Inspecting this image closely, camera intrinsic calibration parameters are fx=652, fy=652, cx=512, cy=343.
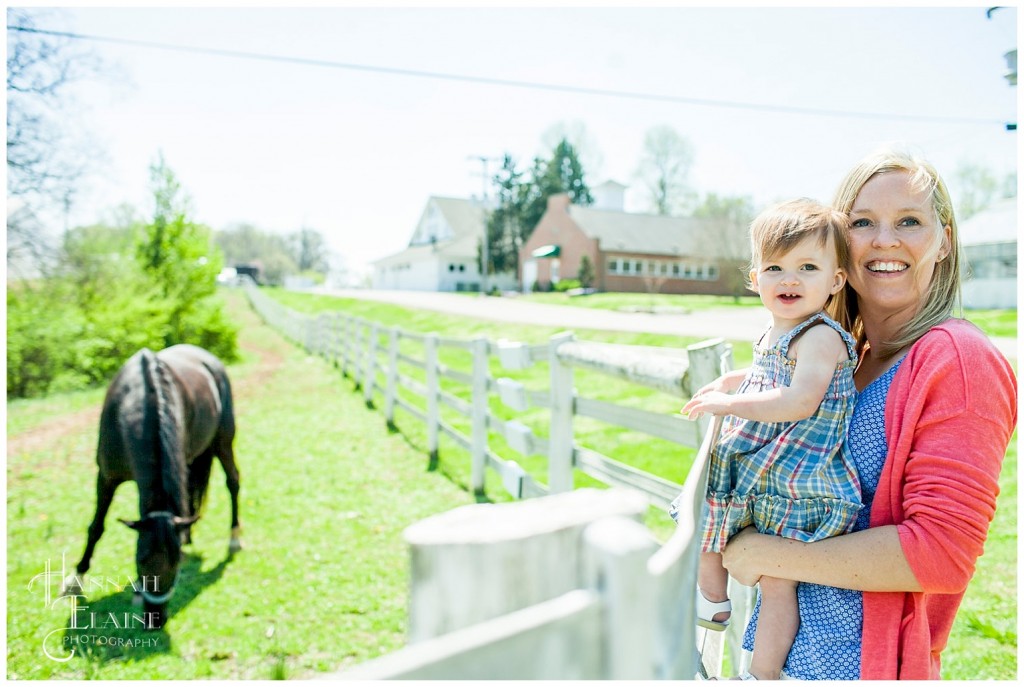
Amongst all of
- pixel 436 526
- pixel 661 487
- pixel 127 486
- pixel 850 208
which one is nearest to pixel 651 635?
pixel 436 526

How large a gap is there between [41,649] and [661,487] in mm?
3450

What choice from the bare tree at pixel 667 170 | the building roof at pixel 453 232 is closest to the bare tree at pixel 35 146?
the building roof at pixel 453 232

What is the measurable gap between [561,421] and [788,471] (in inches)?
109

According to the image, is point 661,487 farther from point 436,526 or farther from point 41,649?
point 41,649

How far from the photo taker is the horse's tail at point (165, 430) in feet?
12.7

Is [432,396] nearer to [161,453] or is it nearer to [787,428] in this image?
[161,453]

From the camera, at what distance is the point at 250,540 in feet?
16.7

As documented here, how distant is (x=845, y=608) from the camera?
137cm

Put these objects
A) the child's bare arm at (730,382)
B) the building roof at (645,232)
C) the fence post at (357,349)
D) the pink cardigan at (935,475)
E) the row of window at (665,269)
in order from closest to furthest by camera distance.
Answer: the pink cardigan at (935,475) < the child's bare arm at (730,382) < the fence post at (357,349) < the building roof at (645,232) < the row of window at (665,269)

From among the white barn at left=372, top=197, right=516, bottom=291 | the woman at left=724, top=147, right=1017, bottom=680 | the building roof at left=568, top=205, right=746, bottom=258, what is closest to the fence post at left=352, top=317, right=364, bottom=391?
the woman at left=724, top=147, right=1017, bottom=680

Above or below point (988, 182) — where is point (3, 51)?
below

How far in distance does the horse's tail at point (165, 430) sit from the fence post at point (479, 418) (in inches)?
97.3

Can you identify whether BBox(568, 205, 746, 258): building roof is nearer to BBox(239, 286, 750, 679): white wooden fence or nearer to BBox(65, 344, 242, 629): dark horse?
BBox(65, 344, 242, 629): dark horse

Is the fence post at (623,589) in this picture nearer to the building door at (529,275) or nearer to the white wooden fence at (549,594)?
the white wooden fence at (549,594)
